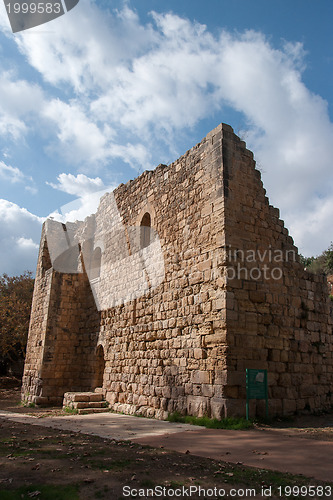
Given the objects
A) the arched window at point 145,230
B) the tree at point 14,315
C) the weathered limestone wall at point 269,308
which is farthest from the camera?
the tree at point 14,315

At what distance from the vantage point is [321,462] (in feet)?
14.2

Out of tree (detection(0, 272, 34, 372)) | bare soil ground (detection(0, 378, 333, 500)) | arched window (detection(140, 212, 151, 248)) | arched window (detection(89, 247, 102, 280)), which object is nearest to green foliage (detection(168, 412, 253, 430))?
bare soil ground (detection(0, 378, 333, 500))

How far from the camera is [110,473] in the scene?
12.6 ft

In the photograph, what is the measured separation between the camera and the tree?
2031 centimetres

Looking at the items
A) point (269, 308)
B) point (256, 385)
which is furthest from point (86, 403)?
point (269, 308)

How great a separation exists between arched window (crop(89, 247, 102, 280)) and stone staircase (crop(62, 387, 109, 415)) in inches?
184

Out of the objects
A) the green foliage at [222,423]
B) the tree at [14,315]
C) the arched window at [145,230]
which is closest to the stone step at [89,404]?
the green foliage at [222,423]

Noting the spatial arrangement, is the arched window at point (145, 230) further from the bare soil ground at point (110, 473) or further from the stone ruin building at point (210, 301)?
the bare soil ground at point (110, 473)

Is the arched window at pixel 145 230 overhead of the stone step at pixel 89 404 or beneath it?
overhead

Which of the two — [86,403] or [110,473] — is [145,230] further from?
[110,473]

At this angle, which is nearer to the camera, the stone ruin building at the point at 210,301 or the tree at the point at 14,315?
the stone ruin building at the point at 210,301

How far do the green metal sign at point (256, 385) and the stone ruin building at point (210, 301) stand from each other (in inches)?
6.3

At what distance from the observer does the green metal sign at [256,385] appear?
6957 millimetres

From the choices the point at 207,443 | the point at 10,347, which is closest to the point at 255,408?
the point at 207,443
